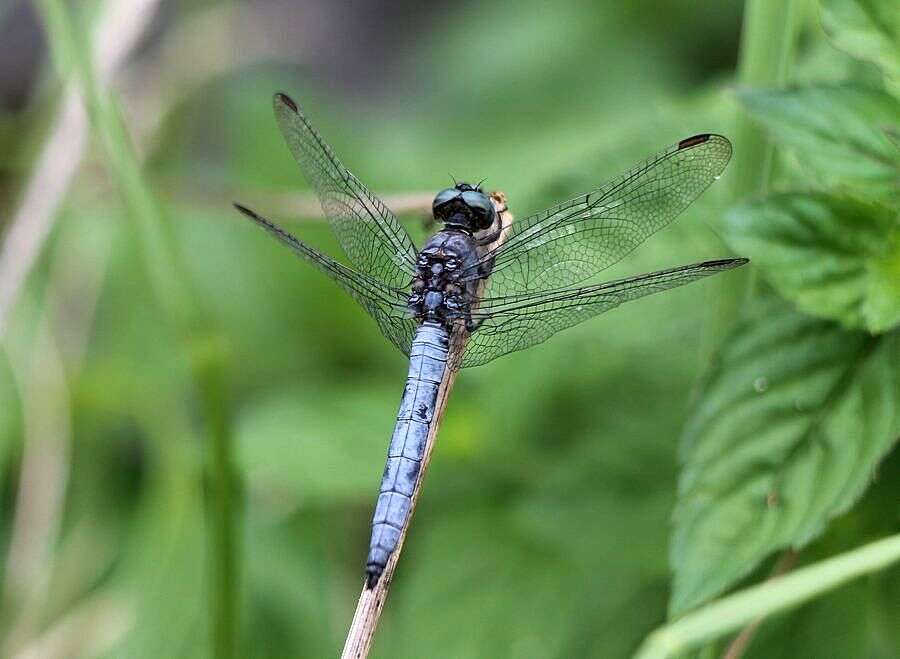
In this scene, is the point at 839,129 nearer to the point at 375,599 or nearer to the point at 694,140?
the point at 694,140

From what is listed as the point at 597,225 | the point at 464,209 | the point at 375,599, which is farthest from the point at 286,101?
the point at 375,599

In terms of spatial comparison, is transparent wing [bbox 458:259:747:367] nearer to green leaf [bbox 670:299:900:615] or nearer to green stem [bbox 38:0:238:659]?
green leaf [bbox 670:299:900:615]

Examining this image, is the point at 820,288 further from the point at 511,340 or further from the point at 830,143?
the point at 511,340

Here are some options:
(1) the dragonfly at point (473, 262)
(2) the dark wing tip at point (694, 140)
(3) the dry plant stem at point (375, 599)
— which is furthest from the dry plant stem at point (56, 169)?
(2) the dark wing tip at point (694, 140)

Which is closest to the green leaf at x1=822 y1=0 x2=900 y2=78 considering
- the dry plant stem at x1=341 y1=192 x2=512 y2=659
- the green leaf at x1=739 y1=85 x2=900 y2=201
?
the green leaf at x1=739 y1=85 x2=900 y2=201

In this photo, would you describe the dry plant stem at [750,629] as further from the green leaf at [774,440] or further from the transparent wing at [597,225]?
the transparent wing at [597,225]

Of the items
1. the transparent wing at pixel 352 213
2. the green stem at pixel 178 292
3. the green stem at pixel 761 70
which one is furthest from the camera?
the transparent wing at pixel 352 213
